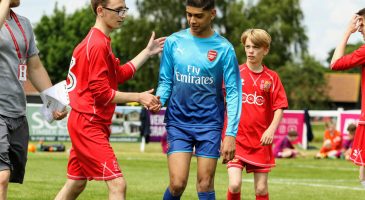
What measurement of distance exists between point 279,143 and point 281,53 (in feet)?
155

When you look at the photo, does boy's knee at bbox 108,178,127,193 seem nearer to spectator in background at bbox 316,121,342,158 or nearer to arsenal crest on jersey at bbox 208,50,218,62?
arsenal crest on jersey at bbox 208,50,218,62

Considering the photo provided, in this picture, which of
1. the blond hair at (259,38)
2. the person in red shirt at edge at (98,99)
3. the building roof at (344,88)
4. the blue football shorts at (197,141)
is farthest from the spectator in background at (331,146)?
the building roof at (344,88)

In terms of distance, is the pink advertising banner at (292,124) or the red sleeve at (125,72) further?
the pink advertising banner at (292,124)

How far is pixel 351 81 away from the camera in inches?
5022

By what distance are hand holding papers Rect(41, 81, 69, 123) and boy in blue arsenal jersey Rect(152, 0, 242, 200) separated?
3.08 ft

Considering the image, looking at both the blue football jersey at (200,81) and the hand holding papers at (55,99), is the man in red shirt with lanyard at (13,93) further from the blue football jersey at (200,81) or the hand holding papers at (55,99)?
the blue football jersey at (200,81)

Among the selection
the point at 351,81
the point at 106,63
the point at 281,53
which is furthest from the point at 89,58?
the point at 351,81

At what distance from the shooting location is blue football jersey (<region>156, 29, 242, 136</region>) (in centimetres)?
887

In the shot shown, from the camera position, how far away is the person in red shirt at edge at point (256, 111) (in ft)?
34.6

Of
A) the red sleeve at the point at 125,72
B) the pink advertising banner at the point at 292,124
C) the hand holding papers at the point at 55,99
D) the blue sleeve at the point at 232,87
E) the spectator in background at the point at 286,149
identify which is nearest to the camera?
the hand holding papers at the point at 55,99

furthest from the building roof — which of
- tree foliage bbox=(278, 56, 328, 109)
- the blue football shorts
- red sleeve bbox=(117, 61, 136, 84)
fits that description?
red sleeve bbox=(117, 61, 136, 84)

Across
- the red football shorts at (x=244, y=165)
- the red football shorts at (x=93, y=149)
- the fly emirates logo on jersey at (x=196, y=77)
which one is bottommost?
the red football shorts at (x=244, y=165)

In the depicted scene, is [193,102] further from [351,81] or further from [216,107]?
[351,81]

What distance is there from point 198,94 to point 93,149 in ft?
4.20
